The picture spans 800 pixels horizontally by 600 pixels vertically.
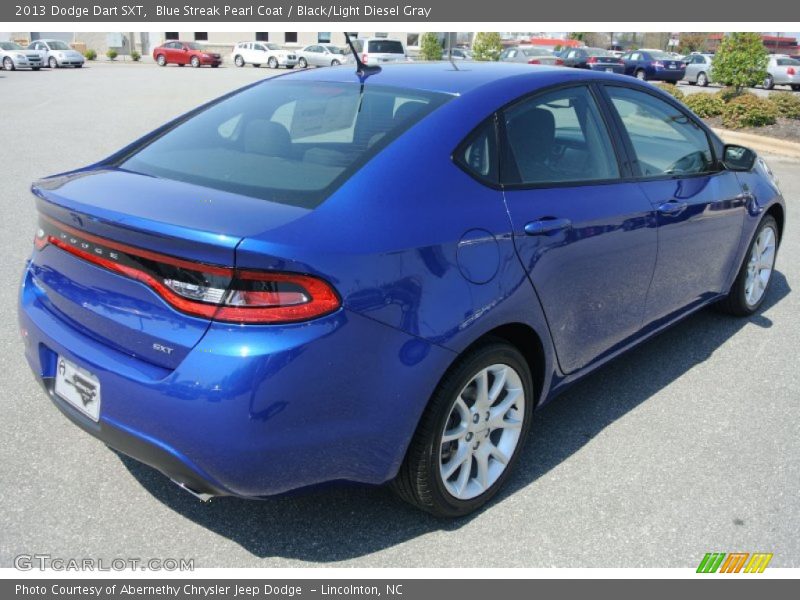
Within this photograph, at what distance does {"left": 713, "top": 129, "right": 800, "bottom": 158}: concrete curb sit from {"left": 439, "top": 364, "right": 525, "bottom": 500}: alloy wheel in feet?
36.7

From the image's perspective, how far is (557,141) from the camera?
329 cm

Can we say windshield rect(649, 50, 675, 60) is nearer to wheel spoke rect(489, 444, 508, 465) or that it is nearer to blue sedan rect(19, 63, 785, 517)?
blue sedan rect(19, 63, 785, 517)

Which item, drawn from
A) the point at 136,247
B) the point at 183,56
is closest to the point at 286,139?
the point at 136,247

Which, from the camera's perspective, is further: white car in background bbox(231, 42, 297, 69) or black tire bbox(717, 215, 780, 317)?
white car in background bbox(231, 42, 297, 69)

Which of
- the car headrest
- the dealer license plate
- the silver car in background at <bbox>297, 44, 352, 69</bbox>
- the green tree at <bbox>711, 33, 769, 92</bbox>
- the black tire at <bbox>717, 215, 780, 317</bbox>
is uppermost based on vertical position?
the car headrest

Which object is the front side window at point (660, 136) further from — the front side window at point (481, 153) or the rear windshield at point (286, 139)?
the rear windshield at point (286, 139)

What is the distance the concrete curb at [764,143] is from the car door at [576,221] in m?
10.2

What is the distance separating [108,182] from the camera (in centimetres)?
275

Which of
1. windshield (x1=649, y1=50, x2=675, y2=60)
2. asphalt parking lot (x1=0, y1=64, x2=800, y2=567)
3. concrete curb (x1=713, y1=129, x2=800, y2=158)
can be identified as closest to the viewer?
asphalt parking lot (x1=0, y1=64, x2=800, y2=567)

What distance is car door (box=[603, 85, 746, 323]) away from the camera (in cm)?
371

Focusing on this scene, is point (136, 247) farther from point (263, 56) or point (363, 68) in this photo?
point (263, 56)

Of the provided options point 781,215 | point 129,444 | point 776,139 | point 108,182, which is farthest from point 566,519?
point 776,139

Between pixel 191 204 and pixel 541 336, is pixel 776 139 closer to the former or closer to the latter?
pixel 541 336

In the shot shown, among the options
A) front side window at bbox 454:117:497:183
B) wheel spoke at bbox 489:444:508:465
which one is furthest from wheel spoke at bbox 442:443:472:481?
front side window at bbox 454:117:497:183
